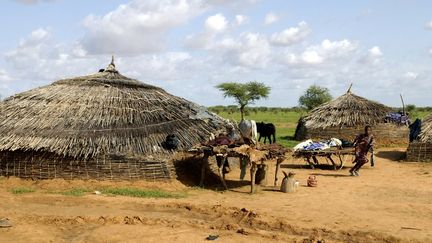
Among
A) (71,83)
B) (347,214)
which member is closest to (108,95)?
(71,83)

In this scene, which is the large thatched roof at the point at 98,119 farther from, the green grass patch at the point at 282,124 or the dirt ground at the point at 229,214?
the green grass patch at the point at 282,124

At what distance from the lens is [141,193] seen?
453 inches

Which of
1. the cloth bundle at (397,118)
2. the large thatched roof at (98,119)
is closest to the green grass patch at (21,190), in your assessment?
the large thatched roof at (98,119)

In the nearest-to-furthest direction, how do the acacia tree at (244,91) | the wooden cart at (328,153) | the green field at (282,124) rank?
the wooden cart at (328,153) → the green field at (282,124) → the acacia tree at (244,91)

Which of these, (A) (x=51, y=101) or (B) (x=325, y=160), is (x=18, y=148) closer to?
(A) (x=51, y=101)

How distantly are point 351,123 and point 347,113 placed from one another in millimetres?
759

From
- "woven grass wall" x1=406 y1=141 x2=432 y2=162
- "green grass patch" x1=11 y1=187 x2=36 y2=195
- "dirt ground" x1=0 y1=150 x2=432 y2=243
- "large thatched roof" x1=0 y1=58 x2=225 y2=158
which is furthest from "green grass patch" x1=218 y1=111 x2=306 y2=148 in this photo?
"green grass patch" x1=11 y1=187 x2=36 y2=195

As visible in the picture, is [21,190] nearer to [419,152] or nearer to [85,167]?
[85,167]

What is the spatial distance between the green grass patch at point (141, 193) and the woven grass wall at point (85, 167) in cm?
67

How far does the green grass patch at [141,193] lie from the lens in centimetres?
1139

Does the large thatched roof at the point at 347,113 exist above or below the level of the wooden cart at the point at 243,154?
above

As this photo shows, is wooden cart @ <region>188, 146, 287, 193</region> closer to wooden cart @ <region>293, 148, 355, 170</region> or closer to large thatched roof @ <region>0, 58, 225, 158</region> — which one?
large thatched roof @ <region>0, 58, 225, 158</region>

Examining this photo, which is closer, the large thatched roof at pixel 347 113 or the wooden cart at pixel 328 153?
the wooden cart at pixel 328 153

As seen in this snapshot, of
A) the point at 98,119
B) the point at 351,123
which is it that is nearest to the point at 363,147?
the point at 98,119
